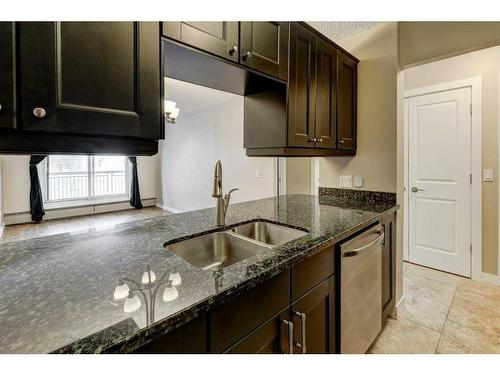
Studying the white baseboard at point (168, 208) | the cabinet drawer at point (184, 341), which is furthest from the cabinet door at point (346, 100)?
the white baseboard at point (168, 208)

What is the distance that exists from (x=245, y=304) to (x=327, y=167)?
1.92 m

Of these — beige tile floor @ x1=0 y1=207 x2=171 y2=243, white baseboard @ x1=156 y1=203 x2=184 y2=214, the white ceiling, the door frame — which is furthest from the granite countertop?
white baseboard @ x1=156 y1=203 x2=184 y2=214

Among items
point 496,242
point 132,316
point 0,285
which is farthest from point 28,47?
point 496,242

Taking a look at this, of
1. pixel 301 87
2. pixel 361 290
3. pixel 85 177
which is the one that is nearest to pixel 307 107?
pixel 301 87

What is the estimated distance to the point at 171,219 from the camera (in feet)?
5.04

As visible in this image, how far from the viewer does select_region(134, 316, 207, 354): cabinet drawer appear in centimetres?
60

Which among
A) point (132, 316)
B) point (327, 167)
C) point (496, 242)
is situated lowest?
point (496, 242)

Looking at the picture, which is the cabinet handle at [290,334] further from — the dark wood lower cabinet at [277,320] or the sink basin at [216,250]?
the sink basin at [216,250]

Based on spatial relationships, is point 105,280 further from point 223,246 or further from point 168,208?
point 168,208

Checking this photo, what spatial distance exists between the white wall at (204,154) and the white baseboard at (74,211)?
94cm

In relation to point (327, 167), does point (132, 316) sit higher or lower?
lower

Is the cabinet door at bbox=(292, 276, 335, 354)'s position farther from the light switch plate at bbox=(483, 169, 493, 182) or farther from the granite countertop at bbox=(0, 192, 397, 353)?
the light switch plate at bbox=(483, 169, 493, 182)

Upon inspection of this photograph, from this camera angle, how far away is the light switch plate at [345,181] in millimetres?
2303
